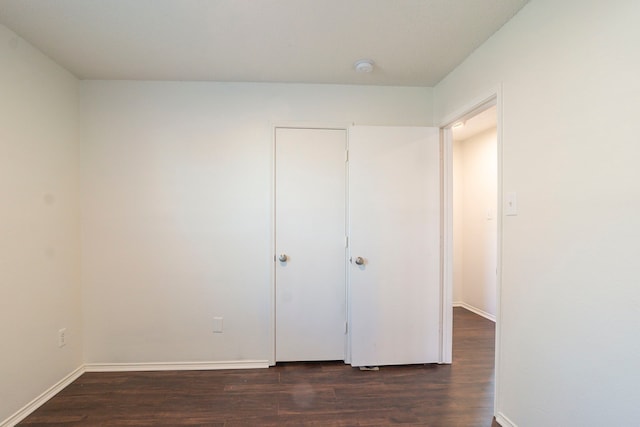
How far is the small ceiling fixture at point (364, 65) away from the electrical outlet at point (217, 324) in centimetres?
232

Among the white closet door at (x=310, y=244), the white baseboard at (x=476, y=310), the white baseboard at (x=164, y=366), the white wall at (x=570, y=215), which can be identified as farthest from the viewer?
the white baseboard at (x=476, y=310)

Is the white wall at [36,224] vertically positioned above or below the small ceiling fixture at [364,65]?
below

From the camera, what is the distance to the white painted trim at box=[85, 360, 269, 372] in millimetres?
2305

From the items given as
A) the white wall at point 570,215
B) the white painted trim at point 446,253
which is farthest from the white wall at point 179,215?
the white wall at point 570,215

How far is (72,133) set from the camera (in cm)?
223

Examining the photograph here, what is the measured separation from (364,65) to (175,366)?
2860mm

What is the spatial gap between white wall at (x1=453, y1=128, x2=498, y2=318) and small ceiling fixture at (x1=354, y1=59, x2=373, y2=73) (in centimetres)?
236

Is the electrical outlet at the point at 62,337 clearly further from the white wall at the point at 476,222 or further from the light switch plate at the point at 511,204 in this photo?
the white wall at the point at 476,222

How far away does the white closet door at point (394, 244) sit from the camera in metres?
2.34

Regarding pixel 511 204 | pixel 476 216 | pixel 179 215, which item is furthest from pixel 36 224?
pixel 476 216

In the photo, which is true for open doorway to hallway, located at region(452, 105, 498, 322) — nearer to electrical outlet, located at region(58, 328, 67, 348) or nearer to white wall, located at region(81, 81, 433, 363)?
white wall, located at region(81, 81, 433, 363)

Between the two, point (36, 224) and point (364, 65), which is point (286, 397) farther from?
point (364, 65)

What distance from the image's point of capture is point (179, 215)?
2.37 m

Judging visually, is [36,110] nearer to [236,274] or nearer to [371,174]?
[236,274]
